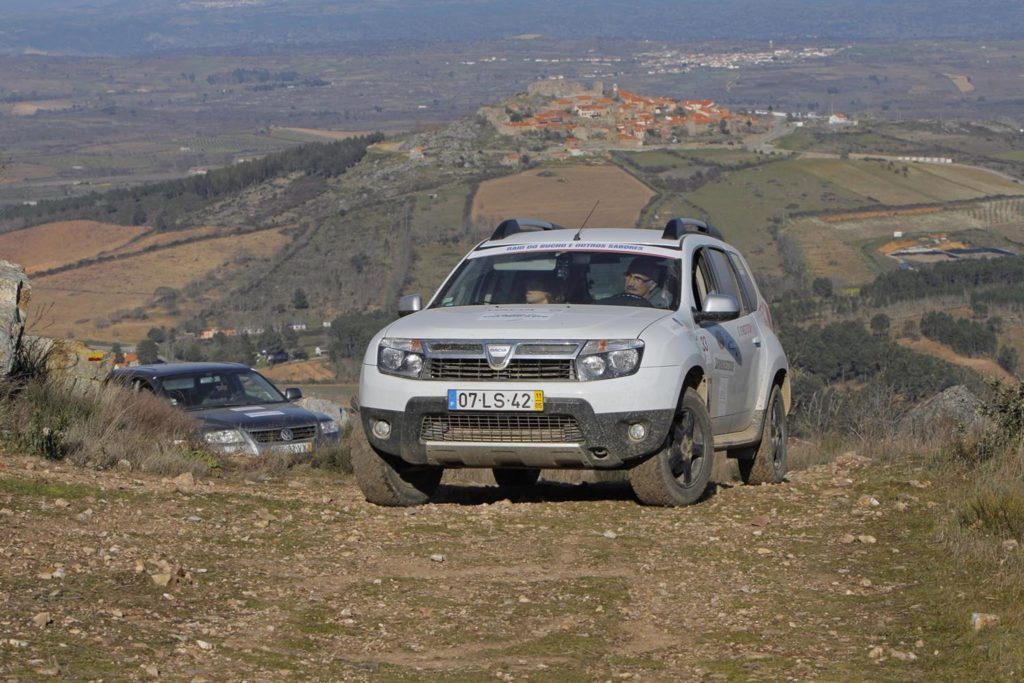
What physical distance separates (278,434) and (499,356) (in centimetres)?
652

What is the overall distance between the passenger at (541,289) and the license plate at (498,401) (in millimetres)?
1179

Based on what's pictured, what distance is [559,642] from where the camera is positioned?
A: 6.21m

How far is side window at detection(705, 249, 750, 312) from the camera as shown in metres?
10.2

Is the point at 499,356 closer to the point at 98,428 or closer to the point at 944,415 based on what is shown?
the point at 98,428

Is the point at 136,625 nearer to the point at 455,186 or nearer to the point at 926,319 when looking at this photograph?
the point at 926,319

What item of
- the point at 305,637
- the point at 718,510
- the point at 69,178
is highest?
the point at 305,637

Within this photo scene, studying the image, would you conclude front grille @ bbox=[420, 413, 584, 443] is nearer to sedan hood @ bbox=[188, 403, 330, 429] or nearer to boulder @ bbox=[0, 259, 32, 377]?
boulder @ bbox=[0, 259, 32, 377]

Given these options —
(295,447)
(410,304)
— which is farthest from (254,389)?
(410,304)

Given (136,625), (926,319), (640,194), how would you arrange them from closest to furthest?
(136,625) < (926,319) < (640,194)

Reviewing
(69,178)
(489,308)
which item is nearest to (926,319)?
(489,308)

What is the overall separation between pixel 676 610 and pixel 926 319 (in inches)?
2419

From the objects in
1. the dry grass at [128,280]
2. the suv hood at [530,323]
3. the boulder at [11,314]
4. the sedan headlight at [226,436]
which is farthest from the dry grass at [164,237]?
the suv hood at [530,323]

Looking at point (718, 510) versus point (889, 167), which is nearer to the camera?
point (718, 510)

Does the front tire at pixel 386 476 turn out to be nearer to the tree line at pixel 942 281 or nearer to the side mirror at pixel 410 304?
the side mirror at pixel 410 304
